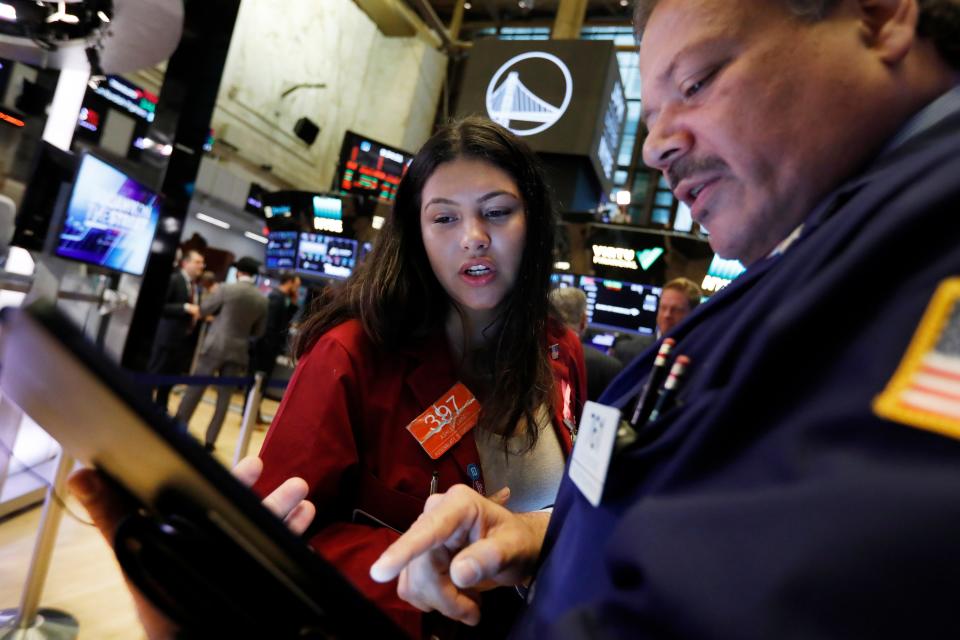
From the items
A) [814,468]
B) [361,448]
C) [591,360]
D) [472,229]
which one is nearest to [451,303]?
[472,229]

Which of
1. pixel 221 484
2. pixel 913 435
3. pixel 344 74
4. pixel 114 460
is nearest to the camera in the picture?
pixel 913 435

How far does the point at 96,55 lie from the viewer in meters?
3.69

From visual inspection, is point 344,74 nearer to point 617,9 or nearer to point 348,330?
point 617,9

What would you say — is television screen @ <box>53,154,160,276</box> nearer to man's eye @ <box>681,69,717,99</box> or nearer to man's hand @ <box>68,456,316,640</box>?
man's hand @ <box>68,456,316,640</box>

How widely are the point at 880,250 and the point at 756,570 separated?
27 cm

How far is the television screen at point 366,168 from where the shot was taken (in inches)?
366

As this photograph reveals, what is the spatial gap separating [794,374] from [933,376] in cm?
12

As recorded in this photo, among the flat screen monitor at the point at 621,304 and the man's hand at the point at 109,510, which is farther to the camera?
the flat screen monitor at the point at 621,304

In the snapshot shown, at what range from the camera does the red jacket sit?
3.96 ft

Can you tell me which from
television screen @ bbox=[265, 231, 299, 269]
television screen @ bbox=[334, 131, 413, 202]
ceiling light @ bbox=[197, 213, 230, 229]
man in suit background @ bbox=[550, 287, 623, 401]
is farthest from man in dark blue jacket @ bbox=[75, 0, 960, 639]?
ceiling light @ bbox=[197, 213, 230, 229]

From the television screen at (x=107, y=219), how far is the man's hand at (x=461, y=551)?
3.26 metres

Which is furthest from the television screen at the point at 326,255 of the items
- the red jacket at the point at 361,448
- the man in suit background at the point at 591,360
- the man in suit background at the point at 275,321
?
the red jacket at the point at 361,448

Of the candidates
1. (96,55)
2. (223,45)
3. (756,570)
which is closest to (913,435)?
(756,570)

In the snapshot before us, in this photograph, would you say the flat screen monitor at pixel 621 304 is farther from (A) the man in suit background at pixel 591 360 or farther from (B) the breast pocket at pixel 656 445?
(B) the breast pocket at pixel 656 445
